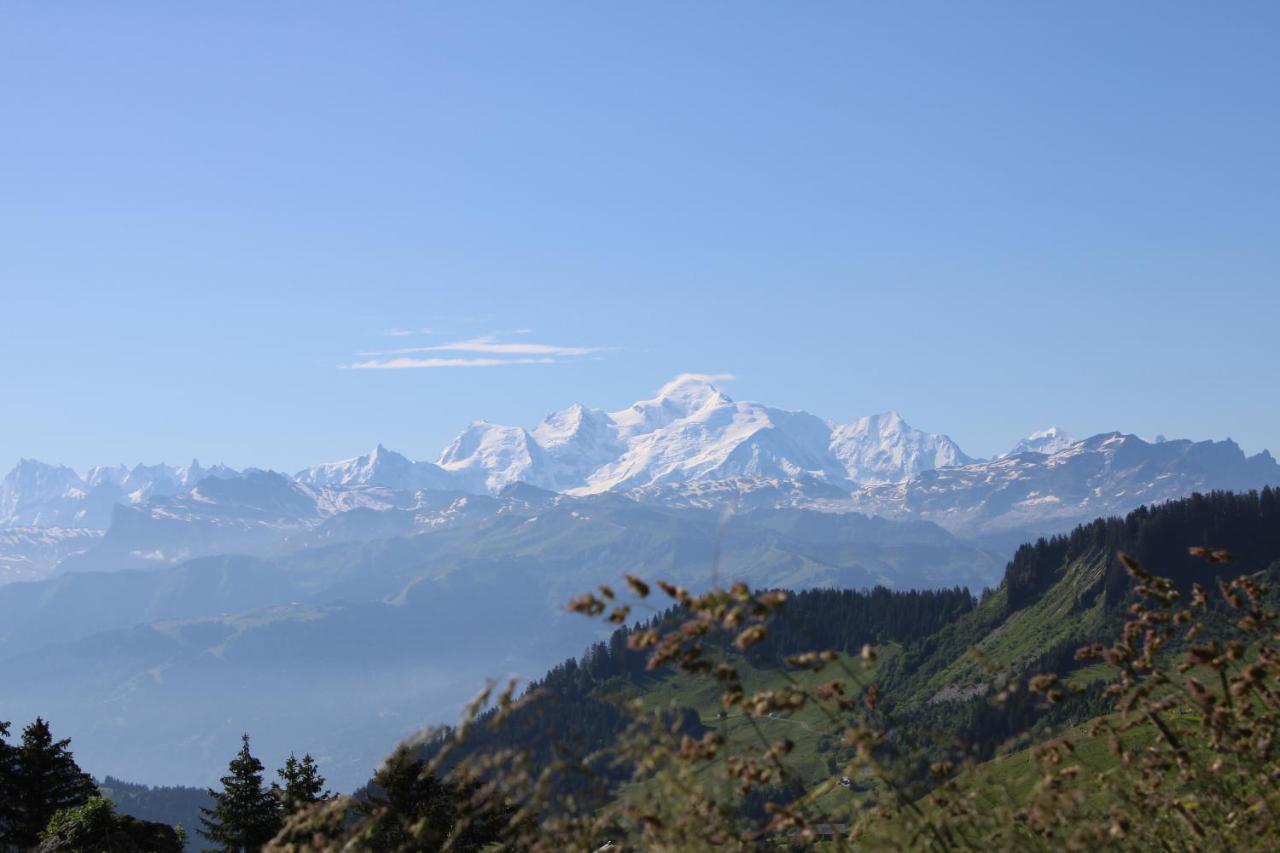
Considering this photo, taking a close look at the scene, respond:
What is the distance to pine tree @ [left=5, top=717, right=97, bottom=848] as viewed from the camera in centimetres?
4962

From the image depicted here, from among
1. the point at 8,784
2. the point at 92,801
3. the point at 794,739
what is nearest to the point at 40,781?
the point at 8,784

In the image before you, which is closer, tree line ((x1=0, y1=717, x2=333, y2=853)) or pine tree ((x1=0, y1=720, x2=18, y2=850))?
tree line ((x1=0, y1=717, x2=333, y2=853))

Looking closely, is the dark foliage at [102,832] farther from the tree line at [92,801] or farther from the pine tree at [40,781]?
the pine tree at [40,781]

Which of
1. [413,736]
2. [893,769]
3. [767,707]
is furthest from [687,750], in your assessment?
[413,736]

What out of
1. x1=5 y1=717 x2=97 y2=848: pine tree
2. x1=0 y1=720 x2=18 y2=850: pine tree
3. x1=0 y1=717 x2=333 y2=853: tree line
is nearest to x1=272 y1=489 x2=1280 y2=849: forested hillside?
x1=0 y1=717 x2=333 y2=853: tree line

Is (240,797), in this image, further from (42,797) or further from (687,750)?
(687,750)

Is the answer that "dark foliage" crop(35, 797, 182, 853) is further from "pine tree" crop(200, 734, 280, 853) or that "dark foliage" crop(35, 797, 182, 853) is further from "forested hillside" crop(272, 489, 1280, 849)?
"forested hillside" crop(272, 489, 1280, 849)

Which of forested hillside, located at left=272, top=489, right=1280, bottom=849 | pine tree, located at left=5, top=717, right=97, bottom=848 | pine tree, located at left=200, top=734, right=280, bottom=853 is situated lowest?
pine tree, located at left=200, top=734, right=280, bottom=853

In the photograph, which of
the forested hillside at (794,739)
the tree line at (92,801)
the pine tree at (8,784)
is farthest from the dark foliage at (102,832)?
the forested hillside at (794,739)

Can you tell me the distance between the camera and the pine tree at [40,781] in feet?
163

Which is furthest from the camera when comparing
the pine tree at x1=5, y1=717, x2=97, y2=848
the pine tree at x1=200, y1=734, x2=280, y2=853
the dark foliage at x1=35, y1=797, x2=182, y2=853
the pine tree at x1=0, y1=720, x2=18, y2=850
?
the pine tree at x1=200, y1=734, x2=280, y2=853

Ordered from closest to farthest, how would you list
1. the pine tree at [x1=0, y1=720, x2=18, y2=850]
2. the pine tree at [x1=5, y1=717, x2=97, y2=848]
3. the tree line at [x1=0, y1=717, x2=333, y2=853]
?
the tree line at [x1=0, y1=717, x2=333, y2=853]
the pine tree at [x1=0, y1=720, x2=18, y2=850]
the pine tree at [x1=5, y1=717, x2=97, y2=848]

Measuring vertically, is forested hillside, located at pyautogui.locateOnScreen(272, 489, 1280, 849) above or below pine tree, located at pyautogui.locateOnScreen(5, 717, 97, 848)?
above

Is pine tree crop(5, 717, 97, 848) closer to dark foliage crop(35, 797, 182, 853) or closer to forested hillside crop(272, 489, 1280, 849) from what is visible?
dark foliage crop(35, 797, 182, 853)
